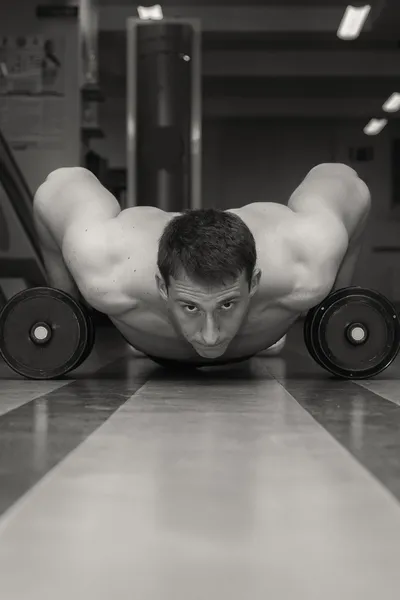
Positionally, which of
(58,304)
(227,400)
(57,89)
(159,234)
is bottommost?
(227,400)

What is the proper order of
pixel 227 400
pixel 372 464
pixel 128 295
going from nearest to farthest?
pixel 372 464
pixel 227 400
pixel 128 295

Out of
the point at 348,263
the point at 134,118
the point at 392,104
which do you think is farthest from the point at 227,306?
the point at 392,104

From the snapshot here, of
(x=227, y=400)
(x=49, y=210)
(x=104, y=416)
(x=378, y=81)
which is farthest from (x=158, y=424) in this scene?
(x=378, y=81)

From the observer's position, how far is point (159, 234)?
62.6 inches

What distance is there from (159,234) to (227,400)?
0.40 m

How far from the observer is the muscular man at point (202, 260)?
1.42 m

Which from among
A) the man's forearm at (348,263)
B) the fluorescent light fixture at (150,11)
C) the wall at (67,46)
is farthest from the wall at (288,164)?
the man's forearm at (348,263)

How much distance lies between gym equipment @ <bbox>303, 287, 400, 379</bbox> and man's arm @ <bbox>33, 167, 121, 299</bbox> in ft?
1.54

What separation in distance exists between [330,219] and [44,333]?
632 millimetres

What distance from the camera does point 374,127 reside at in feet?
19.4

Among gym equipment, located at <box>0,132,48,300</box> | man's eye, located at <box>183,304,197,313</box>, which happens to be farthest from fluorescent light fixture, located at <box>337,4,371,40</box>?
man's eye, located at <box>183,304,197,313</box>

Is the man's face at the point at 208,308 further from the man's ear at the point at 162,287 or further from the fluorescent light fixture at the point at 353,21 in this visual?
the fluorescent light fixture at the point at 353,21

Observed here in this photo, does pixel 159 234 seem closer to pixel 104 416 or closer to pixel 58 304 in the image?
pixel 58 304

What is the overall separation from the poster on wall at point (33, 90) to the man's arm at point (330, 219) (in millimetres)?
3088
